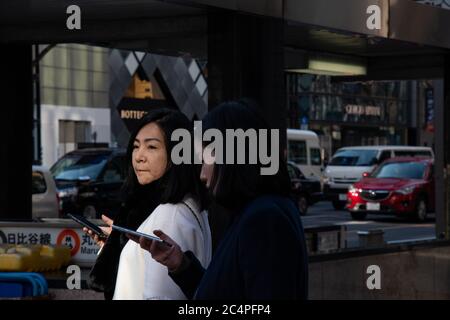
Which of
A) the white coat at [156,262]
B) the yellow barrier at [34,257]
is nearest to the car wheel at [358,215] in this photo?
the yellow barrier at [34,257]

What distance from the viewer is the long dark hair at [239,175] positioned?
10.4 ft

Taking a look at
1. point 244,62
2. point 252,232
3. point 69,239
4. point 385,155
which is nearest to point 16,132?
point 69,239

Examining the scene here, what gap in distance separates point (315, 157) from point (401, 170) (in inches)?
472

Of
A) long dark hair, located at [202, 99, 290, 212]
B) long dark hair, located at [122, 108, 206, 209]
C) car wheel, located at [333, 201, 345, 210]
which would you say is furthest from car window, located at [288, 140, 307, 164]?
long dark hair, located at [202, 99, 290, 212]

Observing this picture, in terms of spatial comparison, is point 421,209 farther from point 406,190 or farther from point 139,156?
point 139,156

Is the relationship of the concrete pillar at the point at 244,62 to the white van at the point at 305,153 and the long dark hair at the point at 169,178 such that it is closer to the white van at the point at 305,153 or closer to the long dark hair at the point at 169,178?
the long dark hair at the point at 169,178

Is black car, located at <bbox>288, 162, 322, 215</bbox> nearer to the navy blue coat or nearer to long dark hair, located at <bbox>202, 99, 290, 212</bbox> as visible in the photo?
long dark hair, located at <bbox>202, 99, 290, 212</bbox>

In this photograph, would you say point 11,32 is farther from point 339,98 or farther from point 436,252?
point 339,98

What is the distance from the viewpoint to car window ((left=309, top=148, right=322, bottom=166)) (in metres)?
41.1

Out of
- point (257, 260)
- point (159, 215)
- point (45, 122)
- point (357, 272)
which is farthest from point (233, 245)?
point (45, 122)

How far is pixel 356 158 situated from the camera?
1407 inches

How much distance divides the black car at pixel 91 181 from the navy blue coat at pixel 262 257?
71.4 feet

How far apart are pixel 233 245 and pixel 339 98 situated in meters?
59.8

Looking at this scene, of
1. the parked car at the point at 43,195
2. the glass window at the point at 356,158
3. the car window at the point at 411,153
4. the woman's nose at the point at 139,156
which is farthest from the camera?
the car window at the point at 411,153
